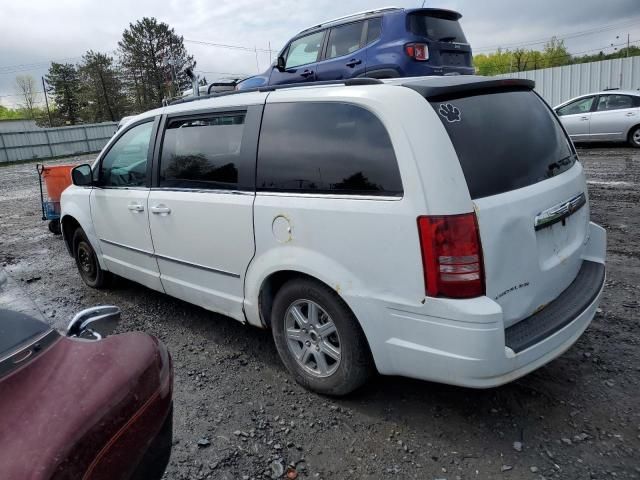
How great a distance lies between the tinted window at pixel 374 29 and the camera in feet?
24.4

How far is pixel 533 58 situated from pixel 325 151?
7560 cm

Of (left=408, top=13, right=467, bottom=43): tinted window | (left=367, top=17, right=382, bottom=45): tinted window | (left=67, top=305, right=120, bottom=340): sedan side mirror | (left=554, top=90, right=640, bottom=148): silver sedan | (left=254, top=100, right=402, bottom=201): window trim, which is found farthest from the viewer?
(left=554, top=90, right=640, bottom=148): silver sedan

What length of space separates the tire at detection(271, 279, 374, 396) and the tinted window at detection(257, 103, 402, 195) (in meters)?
0.59

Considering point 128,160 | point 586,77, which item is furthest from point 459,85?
point 586,77

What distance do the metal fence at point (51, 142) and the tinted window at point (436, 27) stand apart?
1190 inches

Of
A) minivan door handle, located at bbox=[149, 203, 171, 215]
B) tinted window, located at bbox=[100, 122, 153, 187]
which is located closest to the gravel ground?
minivan door handle, located at bbox=[149, 203, 171, 215]

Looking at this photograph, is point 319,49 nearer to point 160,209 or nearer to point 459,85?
point 160,209

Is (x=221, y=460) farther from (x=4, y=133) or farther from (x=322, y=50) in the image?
(x=4, y=133)

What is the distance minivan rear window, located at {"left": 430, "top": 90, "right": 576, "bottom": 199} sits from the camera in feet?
7.93

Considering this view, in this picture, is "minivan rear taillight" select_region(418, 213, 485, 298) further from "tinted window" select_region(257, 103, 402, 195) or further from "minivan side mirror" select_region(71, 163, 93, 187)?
"minivan side mirror" select_region(71, 163, 93, 187)

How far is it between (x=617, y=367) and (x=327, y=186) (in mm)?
2155

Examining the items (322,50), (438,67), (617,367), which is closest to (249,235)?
(617,367)

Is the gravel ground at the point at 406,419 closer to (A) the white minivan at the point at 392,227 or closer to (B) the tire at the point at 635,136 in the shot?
(A) the white minivan at the point at 392,227

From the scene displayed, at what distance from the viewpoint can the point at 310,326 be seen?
2945 millimetres
